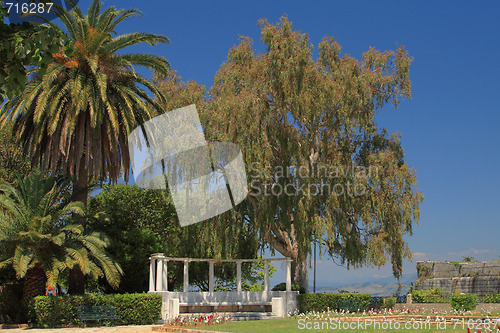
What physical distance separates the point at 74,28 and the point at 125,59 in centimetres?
270

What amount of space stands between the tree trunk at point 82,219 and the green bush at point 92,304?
223cm

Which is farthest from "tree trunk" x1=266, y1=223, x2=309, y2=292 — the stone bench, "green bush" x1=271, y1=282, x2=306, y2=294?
the stone bench

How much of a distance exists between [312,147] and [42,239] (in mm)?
15211

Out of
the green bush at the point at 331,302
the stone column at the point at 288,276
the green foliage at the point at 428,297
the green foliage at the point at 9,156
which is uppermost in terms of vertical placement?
the green foliage at the point at 9,156

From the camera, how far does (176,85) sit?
2878 centimetres

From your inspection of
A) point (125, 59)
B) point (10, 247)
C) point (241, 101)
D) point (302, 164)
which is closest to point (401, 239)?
point (302, 164)

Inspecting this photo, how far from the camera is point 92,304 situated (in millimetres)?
21938

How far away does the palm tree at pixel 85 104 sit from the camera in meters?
22.5

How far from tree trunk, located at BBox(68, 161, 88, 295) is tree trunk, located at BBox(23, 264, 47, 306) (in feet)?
6.55

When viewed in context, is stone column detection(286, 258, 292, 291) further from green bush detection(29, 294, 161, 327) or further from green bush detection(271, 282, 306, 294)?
green bush detection(29, 294, 161, 327)

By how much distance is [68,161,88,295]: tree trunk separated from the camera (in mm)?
24062

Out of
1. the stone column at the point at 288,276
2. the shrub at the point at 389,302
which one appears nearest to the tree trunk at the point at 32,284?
the stone column at the point at 288,276

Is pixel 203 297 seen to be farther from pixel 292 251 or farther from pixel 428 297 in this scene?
pixel 428 297

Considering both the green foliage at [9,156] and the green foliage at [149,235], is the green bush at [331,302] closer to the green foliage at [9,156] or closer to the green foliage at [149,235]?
the green foliage at [149,235]
